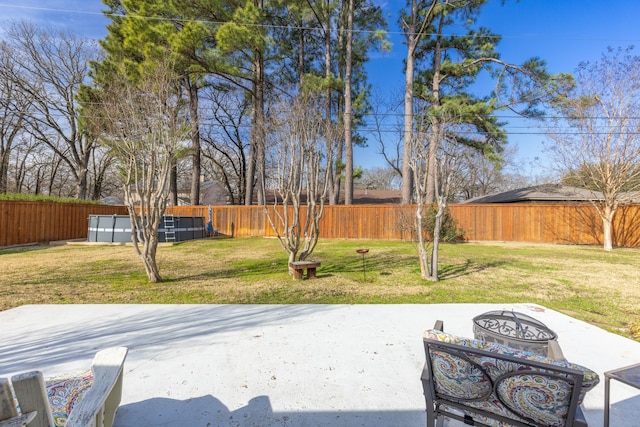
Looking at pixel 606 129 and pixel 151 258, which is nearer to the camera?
pixel 151 258

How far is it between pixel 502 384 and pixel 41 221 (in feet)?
54.5

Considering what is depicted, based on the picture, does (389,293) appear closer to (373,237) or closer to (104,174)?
(373,237)

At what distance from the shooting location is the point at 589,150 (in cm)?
1151

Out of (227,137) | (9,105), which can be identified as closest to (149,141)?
(9,105)

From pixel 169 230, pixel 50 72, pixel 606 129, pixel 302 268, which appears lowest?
pixel 302 268

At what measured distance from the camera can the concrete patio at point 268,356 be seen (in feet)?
6.35

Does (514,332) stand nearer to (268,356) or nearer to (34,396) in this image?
(268,356)

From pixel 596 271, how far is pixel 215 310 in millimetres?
8242

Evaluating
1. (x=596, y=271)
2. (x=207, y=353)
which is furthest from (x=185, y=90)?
(x=596, y=271)

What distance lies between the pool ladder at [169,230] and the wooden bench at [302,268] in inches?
364

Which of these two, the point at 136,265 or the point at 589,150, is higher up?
the point at 589,150

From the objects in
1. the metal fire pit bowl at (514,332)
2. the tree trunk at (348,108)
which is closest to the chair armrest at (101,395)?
the metal fire pit bowl at (514,332)

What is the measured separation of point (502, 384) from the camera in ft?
4.37

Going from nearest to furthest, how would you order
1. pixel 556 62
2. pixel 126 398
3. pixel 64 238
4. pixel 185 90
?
pixel 126 398, pixel 556 62, pixel 64 238, pixel 185 90
